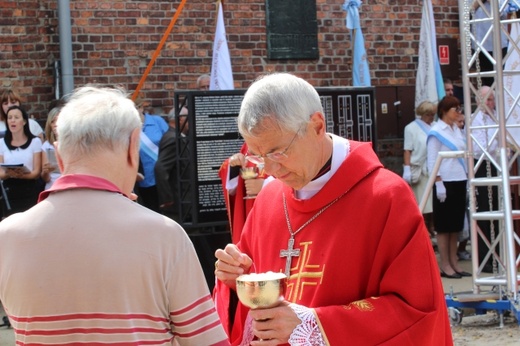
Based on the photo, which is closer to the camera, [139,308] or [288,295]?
[139,308]

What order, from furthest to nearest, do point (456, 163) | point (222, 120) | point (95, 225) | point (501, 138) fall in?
1. point (456, 163)
2. point (222, 120)
3. point (501, 138)
4. point (95, 225)

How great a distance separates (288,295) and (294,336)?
0.35m

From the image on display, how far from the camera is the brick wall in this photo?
9734mm

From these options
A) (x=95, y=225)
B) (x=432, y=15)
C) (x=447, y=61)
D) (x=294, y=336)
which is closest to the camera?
(x=95, y=225)

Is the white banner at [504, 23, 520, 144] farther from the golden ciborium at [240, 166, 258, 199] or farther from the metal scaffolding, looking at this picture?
the golden ciborium at [240, 166, 258, 199]

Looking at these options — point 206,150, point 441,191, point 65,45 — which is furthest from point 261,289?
point 65,45

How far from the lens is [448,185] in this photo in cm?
952

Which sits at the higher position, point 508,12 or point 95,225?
point 508,12

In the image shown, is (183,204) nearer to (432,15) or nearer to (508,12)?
(508,12)

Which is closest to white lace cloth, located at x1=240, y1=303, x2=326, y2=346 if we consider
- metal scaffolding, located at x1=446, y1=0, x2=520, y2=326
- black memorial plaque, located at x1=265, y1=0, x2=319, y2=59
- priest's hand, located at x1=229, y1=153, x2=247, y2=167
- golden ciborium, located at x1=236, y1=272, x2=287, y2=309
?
golden ciborium, located at x1=236, y1=272, x2=287, y2=309

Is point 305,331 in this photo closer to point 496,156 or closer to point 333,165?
point 333,165

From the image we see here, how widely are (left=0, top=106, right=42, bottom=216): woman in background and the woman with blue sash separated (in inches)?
157

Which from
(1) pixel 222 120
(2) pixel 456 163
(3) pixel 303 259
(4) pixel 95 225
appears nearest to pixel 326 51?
(2) pixel 456 163

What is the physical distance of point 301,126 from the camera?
3.04 m
